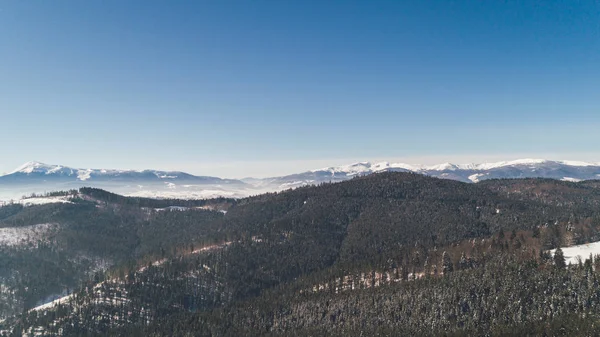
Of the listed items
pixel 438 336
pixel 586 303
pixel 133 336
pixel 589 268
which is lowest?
pixel 133 336

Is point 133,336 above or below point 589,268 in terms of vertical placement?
below

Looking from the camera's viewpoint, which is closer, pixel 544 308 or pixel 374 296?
pixel 544 308

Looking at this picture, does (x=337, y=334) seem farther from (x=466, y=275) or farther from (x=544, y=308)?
(x=544, y=308)

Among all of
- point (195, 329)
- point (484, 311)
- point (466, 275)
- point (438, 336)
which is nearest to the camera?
point (438, 336)

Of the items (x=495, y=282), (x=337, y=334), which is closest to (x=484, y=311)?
(x=495, y=282)

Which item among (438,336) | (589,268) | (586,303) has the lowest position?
(438,336)

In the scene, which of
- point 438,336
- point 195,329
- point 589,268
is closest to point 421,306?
point 438,336

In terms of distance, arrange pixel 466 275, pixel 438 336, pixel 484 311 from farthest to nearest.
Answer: pixel 466 275, pixel 484 311, pixel 438 336

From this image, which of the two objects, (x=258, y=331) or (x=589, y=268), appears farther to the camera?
(x=258, y=331)

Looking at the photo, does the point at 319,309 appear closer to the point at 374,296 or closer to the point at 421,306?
the point at 374,296
